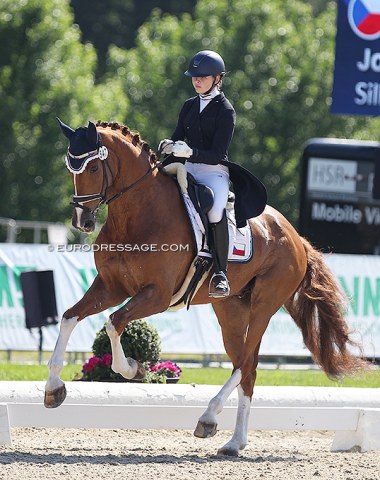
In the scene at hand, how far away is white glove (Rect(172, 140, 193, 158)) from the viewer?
7.43 m

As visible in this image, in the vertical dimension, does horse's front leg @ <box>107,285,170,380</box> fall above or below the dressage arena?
above

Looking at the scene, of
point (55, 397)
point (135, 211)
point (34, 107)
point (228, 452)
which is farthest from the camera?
point (34, 107)

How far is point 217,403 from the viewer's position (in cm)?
757

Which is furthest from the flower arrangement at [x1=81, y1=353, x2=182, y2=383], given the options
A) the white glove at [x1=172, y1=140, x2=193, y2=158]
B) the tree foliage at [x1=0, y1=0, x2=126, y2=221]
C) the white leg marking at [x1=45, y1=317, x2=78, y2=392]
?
the tree foliage at [x1=0, y1=0, x2=126, y2=221]

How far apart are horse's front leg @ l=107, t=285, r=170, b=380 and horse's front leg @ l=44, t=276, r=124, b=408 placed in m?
0.17

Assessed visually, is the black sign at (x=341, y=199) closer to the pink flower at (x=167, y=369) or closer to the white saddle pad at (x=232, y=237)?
the pink flower at (x=167, y=369)

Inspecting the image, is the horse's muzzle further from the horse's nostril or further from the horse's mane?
the horse's mane

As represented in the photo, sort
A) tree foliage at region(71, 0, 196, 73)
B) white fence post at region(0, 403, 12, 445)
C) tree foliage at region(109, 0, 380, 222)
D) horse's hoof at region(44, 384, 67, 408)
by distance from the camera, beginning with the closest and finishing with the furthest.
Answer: horse's hoof at region(44, 384, 67, 408) → white fence post at region(0, 403, 12, 445) → tree foliage at region(109, 0, 380, 222) → tree foliage at region(71, 0, 196, 73)

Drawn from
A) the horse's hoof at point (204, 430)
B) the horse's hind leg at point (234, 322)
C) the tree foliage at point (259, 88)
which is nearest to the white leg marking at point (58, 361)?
the horse's hoof at point (204, 430)

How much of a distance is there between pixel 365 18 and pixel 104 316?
194 inches

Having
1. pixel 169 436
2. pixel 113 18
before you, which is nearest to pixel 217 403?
pixel 169 436

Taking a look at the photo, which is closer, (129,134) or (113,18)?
(129,134)

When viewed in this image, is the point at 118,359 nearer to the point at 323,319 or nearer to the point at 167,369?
the point at 167,369

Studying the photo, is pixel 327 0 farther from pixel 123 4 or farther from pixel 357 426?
pixel 357 426
